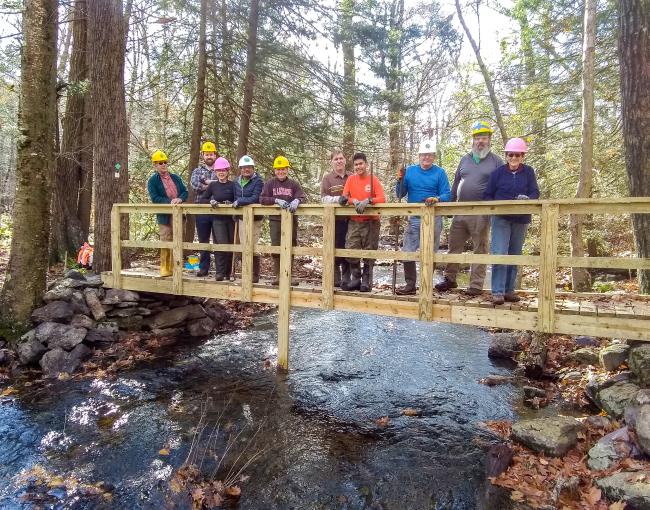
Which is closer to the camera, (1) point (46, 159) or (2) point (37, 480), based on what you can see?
(2) point (37, 480)

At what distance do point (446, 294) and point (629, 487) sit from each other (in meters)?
3.15

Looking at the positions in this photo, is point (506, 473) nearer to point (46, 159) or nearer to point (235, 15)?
point (46, 159)

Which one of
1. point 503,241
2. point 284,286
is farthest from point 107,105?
point 503,241

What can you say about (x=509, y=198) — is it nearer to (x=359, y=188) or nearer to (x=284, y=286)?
(x=359, y=188)

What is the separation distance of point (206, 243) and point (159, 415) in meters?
3.08

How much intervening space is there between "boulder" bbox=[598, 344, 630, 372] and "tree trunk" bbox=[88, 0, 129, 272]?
348 inches

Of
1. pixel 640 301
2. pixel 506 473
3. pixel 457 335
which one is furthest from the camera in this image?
pixel 457 335

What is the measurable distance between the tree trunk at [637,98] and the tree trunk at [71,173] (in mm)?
11556

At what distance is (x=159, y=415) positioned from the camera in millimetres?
6008

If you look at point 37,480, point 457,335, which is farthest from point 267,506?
point 457,335

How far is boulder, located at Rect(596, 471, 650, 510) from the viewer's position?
389 centimetres

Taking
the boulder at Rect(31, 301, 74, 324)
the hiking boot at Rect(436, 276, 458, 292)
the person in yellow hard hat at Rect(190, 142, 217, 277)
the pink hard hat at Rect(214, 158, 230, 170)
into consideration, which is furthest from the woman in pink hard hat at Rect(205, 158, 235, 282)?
the hiking boot at Rect(436, 276, 458, 292)

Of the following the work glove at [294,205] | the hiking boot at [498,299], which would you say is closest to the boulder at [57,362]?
the work glove at [294,205]

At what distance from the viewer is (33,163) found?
7.82 m
